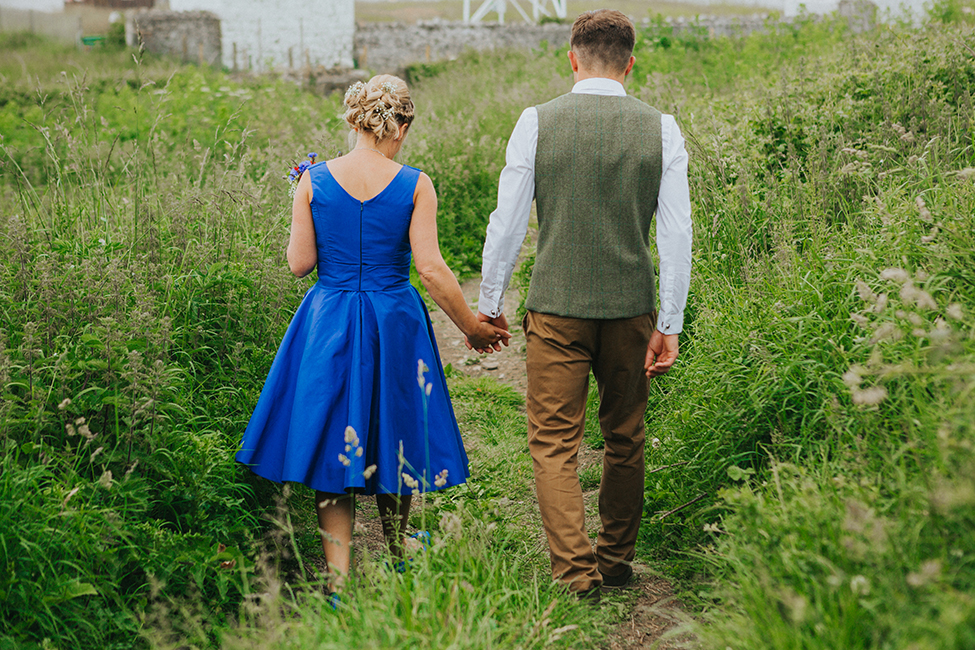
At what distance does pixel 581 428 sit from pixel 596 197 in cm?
98

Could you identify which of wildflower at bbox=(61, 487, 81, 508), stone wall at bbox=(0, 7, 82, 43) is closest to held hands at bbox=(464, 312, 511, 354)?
wildflower at bbox=(61, 487, 81, 508)

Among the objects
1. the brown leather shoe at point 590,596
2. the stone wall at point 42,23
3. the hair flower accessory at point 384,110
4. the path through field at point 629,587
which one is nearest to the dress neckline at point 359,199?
the hair flower accessory at point 384,110

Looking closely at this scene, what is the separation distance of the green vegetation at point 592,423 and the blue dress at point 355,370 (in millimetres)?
299

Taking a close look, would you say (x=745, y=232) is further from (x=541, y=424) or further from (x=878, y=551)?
(x=878, y=551)

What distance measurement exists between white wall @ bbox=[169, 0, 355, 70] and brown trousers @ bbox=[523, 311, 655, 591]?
2428cm

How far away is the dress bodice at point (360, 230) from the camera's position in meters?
3.18

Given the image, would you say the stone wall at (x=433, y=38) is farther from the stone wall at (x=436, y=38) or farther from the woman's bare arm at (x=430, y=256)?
the woman's bare arm at (x=430, y=256)

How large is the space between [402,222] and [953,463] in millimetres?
2193

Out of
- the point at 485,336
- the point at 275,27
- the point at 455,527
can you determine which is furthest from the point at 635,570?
the point at 275,27

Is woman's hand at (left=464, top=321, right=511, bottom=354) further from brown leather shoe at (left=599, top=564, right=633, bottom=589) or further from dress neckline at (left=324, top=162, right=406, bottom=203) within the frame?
brown leather shoe at (left=599, top=564, right=633, bottom=589)

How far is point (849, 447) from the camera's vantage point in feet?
8.95

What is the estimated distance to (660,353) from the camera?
126 inches

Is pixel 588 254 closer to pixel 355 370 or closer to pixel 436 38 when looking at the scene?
pixel 355 370

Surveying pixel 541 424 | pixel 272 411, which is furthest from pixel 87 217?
pixel 541 424
